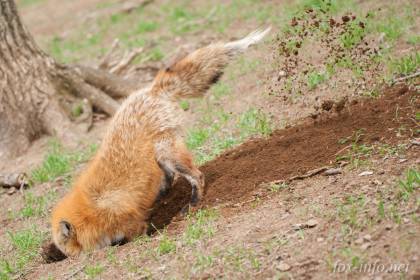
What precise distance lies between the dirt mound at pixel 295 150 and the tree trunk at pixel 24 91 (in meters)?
3.40

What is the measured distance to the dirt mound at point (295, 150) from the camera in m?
5.52

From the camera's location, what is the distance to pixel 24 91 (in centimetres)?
885

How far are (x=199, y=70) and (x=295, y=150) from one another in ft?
4.24

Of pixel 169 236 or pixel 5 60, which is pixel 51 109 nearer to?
pixel 5 60

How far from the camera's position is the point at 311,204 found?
15.7ft

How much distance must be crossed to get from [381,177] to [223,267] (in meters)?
1.48

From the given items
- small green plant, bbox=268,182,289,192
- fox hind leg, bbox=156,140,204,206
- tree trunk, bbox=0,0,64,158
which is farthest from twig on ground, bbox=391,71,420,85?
tree trunk, bbox=0,0,64,158

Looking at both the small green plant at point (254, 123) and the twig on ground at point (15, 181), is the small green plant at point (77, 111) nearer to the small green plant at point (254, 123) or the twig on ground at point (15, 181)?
the twig on ground at point (15, 181)

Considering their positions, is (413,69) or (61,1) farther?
(61,1)

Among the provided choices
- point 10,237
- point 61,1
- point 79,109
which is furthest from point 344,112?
point 61,1

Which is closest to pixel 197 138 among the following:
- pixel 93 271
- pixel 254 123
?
pixel 254 123

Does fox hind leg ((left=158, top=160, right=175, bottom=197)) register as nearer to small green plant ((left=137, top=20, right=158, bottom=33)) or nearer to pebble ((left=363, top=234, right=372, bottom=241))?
pebble ((left=363, top=234, right=372, bottom=241))

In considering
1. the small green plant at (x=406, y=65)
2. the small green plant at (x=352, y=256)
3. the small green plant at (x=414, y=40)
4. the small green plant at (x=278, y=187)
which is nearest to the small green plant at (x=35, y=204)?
the small green plant at (x=278, y=187)

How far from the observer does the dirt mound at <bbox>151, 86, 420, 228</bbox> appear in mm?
5523
